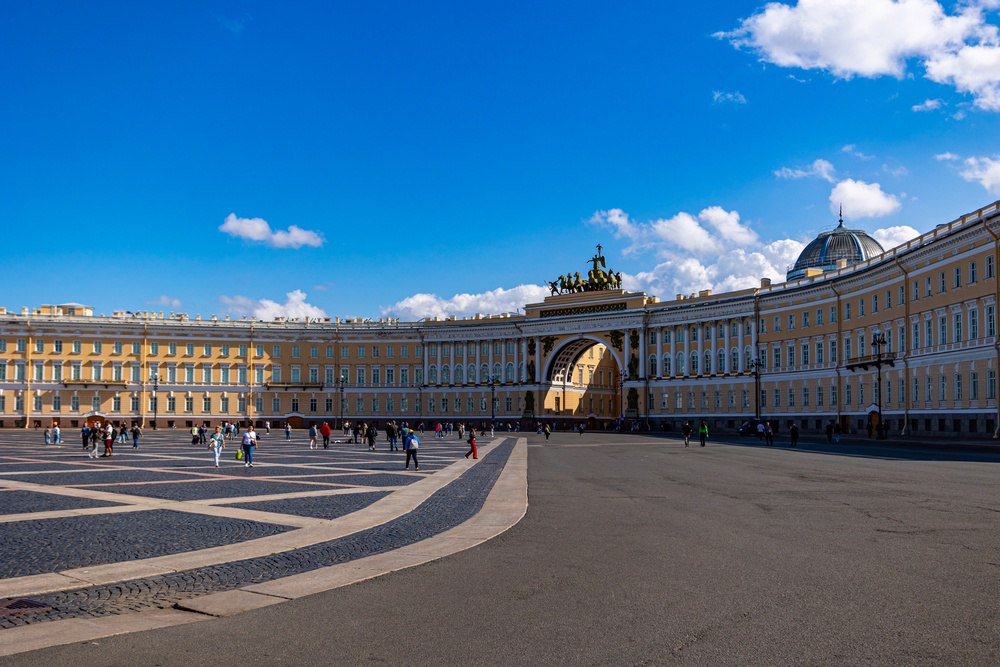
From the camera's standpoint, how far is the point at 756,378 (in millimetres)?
87500

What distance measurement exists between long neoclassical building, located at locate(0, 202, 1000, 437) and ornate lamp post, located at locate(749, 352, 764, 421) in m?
0.32

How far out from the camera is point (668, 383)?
102000 millimetres

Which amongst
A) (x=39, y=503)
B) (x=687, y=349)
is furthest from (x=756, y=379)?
(x=39, y=503)

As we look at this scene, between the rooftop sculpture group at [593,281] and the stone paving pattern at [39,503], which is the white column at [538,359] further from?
the stone paving pattern at [39,503]

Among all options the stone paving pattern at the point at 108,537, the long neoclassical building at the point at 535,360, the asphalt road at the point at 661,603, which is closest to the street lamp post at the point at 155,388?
the long neoclassical building at the point at 535,360

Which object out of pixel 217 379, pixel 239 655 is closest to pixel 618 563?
pixel 239 655

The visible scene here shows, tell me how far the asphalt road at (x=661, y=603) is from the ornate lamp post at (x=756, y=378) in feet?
230

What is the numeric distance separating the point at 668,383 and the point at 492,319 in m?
25.8

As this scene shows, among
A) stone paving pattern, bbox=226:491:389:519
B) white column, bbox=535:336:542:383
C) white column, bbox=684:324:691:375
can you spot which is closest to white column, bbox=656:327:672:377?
white column, bbox=684:324:691:375

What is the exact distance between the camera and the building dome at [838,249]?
105 metres

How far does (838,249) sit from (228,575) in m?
105

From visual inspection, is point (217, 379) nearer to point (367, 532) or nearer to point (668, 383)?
point (668, 383)

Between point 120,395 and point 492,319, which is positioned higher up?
point 492,319

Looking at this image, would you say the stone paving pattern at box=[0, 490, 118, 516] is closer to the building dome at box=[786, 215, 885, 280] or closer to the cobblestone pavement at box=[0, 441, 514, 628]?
the cobblestone pavement at box=[0, 441, 514, 628]
